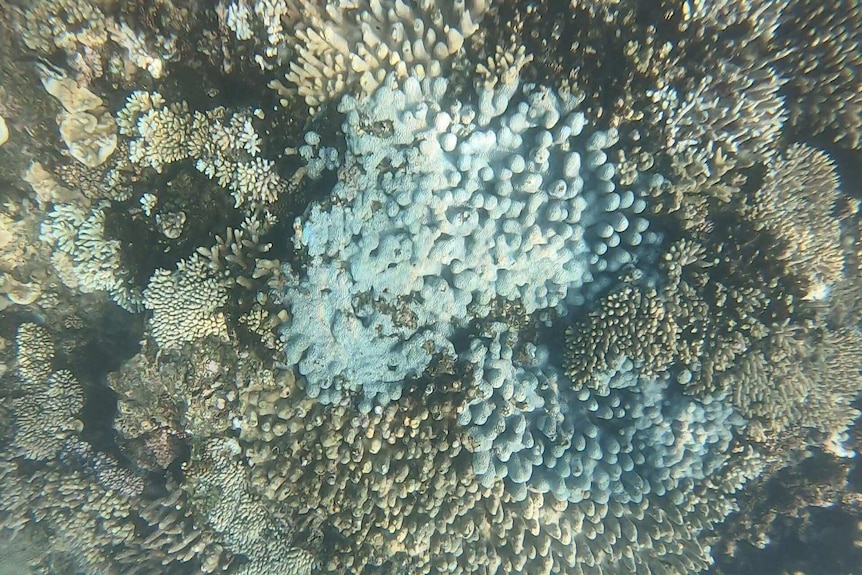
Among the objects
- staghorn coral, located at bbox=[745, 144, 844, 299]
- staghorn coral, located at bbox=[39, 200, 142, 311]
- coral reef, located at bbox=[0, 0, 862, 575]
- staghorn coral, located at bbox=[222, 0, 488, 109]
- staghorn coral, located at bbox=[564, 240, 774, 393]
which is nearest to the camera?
staghorn coral, located at bbox=[222, 0, 488, 109]

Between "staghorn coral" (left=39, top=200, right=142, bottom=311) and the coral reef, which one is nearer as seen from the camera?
the coral reef

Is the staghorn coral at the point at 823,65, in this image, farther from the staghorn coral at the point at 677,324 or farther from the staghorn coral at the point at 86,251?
the staghorn coral at the point at 86,251

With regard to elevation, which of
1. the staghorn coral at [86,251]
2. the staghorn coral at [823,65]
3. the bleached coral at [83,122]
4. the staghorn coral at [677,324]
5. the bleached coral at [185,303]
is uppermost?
the bleached coral at [83,122]

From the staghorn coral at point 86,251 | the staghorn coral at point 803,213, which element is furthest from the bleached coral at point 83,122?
the staghorn coral at point 803,213

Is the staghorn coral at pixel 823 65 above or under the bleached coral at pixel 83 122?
under

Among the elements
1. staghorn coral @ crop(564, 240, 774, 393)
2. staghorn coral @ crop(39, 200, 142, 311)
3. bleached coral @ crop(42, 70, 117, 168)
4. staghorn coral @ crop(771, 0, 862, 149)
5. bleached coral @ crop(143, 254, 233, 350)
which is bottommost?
staghorn coral @ crop(564, 240, 774, 393)

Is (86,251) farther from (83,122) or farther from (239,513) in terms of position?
(239,513)

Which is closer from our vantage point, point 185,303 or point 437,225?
point 437,225

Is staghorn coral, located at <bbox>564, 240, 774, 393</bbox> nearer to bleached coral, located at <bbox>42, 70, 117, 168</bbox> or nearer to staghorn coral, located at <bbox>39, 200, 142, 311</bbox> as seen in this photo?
staghorn coral, located at <bbox>39, 200, 142, 311</bbox>

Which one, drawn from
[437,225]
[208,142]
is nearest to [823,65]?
[437,225]

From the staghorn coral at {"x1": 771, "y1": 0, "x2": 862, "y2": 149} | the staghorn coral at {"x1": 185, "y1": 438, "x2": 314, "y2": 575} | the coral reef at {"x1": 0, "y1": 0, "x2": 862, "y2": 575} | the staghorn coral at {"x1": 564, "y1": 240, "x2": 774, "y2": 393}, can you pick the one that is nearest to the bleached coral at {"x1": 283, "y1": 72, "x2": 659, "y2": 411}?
the coral reef at {"x1": 0, "y1": 0, "x2": 862, "y2": 575}

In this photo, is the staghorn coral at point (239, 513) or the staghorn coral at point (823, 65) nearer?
the staghorn coral at point (823, 65)

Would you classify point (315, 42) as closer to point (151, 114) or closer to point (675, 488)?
point (151, 114)
